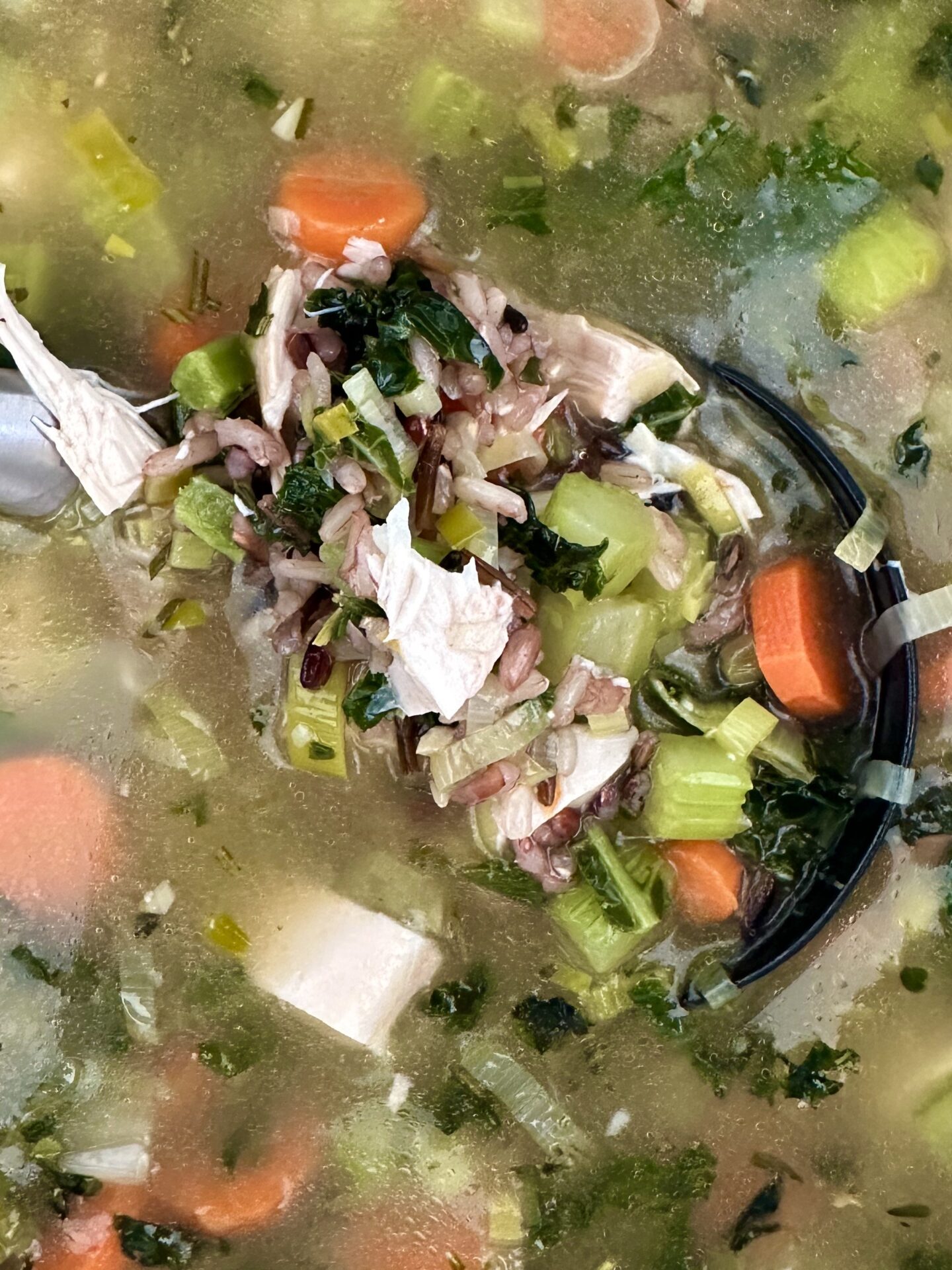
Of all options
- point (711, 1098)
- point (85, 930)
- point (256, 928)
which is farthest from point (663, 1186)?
point (85, 930)

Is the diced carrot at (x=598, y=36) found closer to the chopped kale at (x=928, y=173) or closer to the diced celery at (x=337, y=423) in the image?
the chopped kale at (x=928, y=173)

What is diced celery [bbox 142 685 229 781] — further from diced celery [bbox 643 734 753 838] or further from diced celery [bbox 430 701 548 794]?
diced celery [bbox 643 734 753 838]

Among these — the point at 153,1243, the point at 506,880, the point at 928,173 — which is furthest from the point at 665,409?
the point at 153,1243

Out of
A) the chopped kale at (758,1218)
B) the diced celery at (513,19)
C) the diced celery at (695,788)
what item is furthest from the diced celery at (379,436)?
the chopped kale at (758,1218)

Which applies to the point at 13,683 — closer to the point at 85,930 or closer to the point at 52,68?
the point at 85,930

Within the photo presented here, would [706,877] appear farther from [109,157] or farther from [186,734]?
[109,157]

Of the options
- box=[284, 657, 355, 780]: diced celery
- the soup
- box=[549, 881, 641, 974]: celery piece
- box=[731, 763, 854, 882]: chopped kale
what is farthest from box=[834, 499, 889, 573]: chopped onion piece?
box=[284, 657, 355, 780]: diced celery
